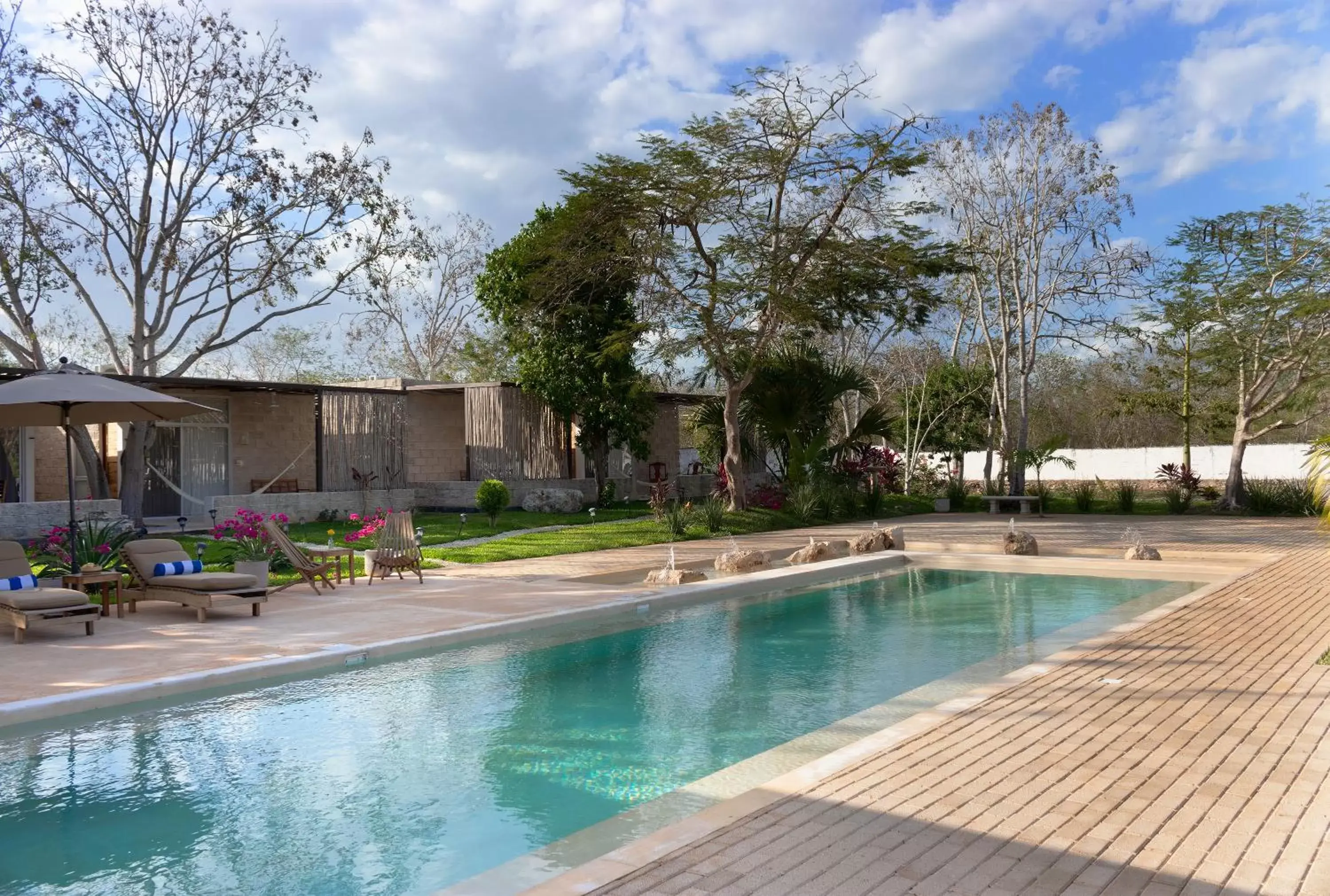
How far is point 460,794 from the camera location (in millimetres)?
5191

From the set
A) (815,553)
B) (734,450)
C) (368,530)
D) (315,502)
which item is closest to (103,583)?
(368,530)

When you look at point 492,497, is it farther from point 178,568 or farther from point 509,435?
point 178,568

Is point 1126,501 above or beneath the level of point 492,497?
beneath

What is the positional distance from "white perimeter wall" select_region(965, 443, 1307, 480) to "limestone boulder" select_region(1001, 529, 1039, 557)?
56.2 ft

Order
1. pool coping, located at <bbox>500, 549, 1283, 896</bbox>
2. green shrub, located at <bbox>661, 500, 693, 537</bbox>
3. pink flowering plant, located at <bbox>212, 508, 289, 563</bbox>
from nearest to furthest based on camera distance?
pool coping, located at <bbox>500, 549, 1283, 896</bbox>, pink flowering plant, located at <bbox>212, 508, 289, 563</bbox>, green shrub, located at <bbox>661, 500, 693, 537</bbox>

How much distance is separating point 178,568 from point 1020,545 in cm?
1101

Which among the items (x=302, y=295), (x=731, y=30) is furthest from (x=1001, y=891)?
(x=302, y=295)

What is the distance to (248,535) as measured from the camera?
1148cm

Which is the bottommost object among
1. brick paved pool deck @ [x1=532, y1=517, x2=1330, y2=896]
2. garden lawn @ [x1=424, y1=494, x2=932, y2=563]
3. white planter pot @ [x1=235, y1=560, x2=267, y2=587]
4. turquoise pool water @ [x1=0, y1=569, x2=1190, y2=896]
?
turquoise pool water @ [x1=0, y1=569, x2=1190, y2=896]

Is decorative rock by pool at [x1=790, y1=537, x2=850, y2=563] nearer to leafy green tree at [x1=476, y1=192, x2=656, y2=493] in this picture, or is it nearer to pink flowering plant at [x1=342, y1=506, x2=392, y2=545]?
pink flowering plant at [x1=342, y1=506, x2=392, y2=545]

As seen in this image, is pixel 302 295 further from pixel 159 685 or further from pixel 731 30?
pixel 159 685

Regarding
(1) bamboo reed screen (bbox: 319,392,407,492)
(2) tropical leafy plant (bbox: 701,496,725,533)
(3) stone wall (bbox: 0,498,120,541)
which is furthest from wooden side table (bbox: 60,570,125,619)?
(1) bamboo reed screen (bbox: 319,392,407,492)

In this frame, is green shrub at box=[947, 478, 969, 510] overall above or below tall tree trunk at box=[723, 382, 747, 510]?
below

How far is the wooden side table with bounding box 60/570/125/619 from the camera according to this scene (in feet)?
30.2
